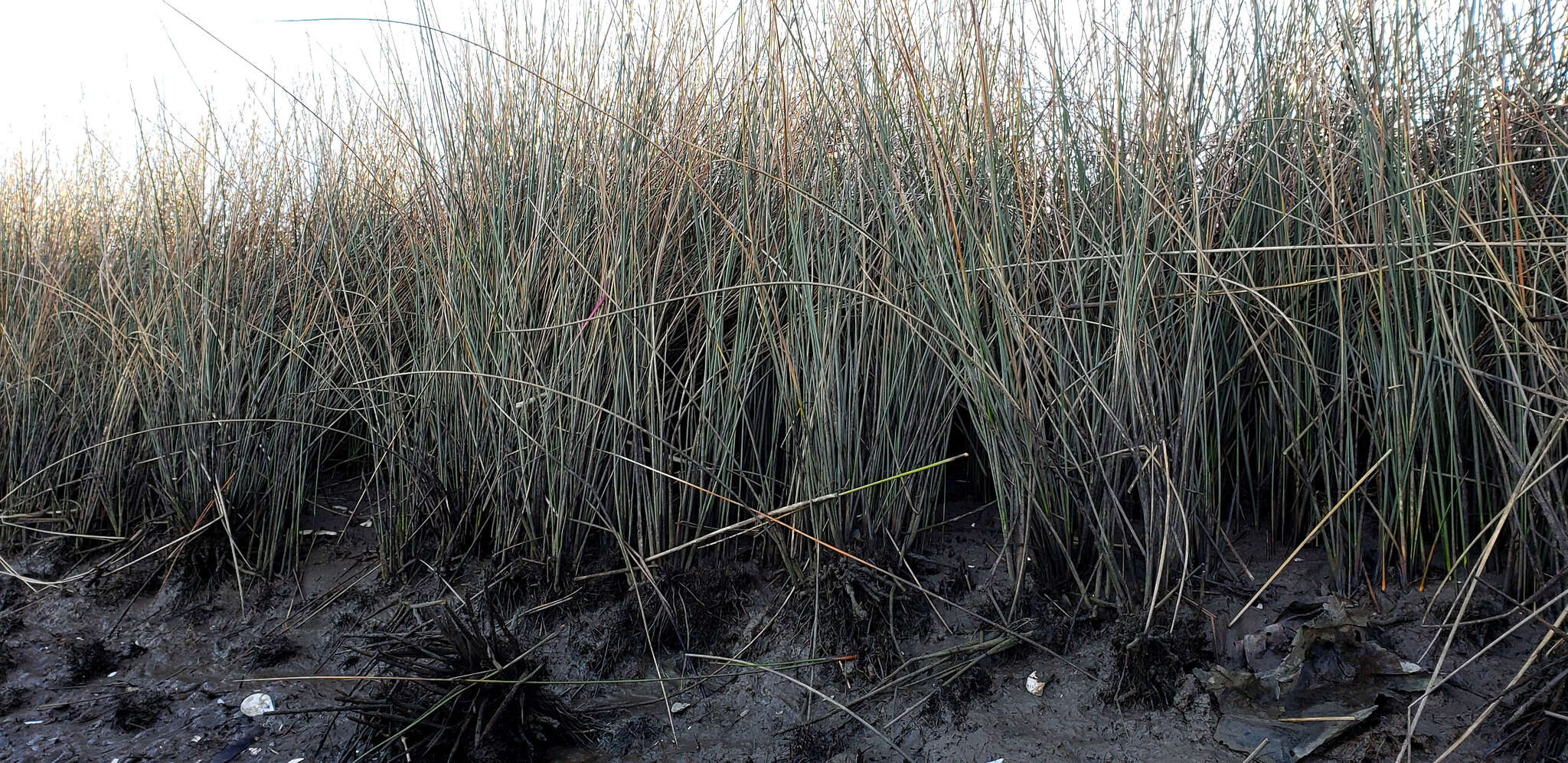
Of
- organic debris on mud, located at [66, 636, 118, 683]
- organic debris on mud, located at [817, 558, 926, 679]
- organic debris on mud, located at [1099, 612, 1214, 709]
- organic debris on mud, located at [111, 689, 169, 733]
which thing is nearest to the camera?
organic debris on mud, located at [1099, 612, 1214, 709]

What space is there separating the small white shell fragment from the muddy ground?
2 cm

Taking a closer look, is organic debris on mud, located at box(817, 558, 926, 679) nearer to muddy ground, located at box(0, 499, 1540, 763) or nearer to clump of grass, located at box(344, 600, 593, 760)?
muddy ground, located at box(0, 499, 1540, 763)

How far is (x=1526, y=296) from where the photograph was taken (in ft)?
5.50

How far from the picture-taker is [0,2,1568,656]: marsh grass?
5.83 feet

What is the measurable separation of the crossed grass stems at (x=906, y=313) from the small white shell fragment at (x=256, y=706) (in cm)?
47

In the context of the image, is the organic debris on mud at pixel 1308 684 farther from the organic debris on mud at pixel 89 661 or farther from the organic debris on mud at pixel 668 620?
the organic debris on mud at pixel 89 661

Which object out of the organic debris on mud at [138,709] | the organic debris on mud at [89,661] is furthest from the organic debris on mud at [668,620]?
the organic debris on mud at [89,661]

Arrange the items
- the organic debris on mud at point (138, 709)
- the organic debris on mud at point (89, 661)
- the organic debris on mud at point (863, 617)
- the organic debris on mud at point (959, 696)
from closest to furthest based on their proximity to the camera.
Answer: the organic debris on mud at point (959, 696)
the organic debris on mud at point (863, 617)
the organic debris on mud at point (138, 709)
the organic debris on mud at point (89, 661)

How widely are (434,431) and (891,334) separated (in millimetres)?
1317

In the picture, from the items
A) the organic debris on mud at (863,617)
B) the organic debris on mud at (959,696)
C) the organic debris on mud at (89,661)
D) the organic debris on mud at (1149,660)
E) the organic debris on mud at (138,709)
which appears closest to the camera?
the organic debris on mud at (1149,660)

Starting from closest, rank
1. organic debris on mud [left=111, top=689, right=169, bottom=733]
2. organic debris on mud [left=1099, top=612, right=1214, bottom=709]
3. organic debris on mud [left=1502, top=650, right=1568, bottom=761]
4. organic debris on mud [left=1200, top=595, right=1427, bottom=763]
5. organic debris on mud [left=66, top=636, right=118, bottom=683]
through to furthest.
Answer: organic debris on mud [left=1502, top=650, right=1568, bottom=761] < organic debris on mud [left=1200, top=595, right=1427, bottom=763] < organic debris on mud [left=1099, top=612, right=1214, bottom=709] < organic debris on mud [left=111, top=689, right=169, bottom=733] < organic debris on mud [left=66, top=636, right=118, bottom=683]

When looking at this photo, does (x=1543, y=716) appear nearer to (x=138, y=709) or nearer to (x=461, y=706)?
(x=461, y=706)

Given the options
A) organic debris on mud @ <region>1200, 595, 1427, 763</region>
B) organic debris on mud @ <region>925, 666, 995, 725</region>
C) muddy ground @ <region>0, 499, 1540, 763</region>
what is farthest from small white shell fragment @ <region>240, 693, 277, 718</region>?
organic debris on mud @ <region>1200, 595, 1427, 763</region>

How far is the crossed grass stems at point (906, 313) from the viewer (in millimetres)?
1772
